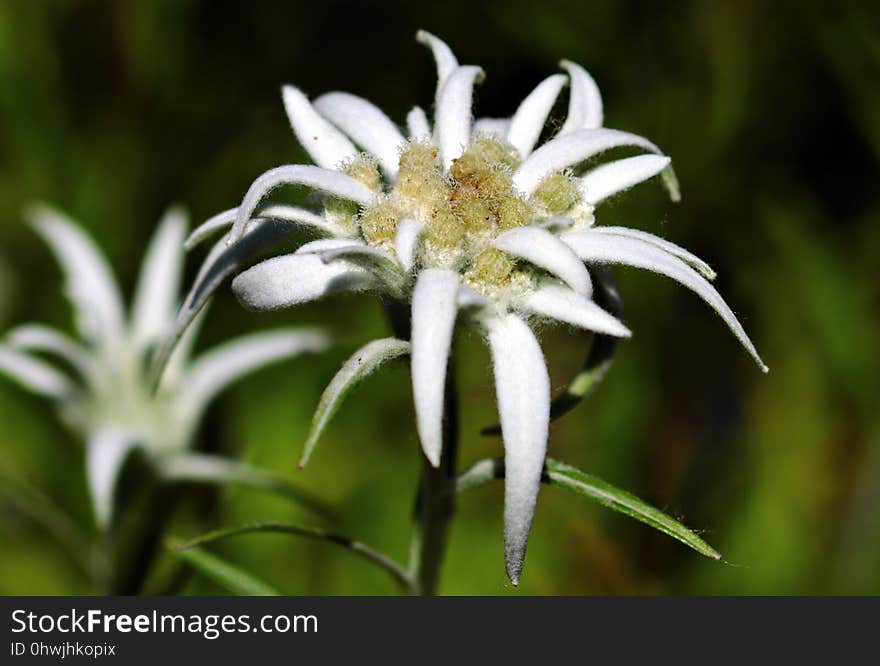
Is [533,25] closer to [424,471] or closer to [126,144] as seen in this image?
[126,144]

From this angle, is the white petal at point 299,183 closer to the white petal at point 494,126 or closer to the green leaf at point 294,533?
the white petal at point 494,126

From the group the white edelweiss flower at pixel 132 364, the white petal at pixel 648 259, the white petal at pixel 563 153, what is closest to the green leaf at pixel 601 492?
the white petal at pixel 648 259

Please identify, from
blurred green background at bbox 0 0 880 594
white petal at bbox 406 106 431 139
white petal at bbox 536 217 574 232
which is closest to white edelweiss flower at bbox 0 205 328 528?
blurred green background at bbox 0 0 880 594

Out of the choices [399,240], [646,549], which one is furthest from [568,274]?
[646,549]

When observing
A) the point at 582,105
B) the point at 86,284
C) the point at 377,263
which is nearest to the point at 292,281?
the point at 377,263

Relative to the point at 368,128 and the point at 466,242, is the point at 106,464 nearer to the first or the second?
the point at 368,128

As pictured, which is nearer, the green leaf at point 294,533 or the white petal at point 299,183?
the white petal at point 299,183
